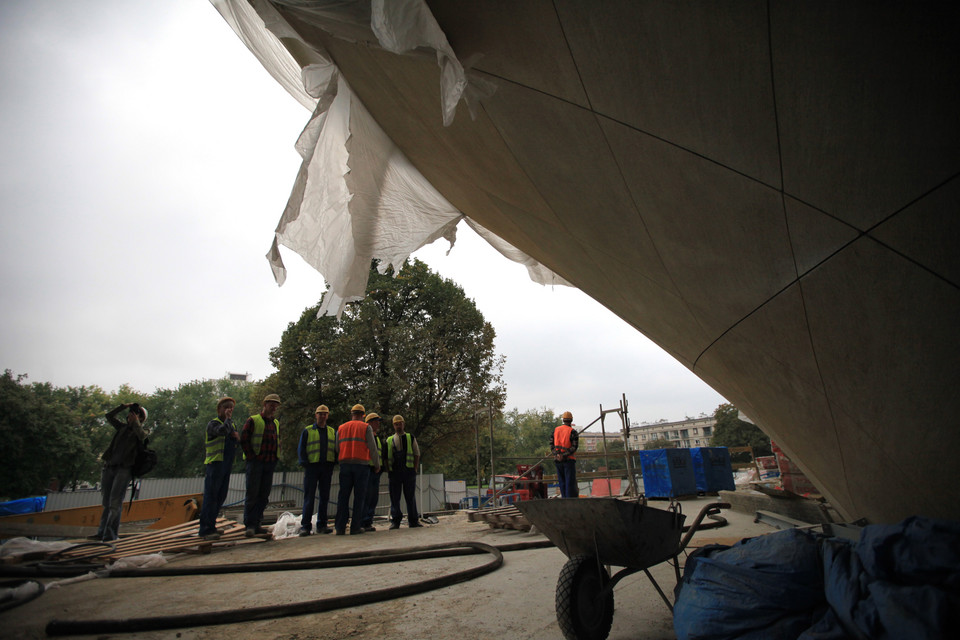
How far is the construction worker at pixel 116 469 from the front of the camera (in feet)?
18.7

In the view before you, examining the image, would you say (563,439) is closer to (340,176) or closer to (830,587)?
(340,176)

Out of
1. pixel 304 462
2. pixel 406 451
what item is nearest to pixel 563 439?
pixel 406 451

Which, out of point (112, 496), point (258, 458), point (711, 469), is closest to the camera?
point (112, 496)

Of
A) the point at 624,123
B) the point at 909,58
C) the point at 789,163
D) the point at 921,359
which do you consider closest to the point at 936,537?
the point at 921,359

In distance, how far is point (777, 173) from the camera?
1617 mm

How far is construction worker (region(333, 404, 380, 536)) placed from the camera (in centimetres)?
638

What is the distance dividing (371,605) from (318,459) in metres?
4.18

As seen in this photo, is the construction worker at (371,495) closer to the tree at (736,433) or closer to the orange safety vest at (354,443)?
the orange safety vest at (354,443)

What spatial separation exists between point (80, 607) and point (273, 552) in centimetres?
223

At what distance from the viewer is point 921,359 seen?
5.49 feet

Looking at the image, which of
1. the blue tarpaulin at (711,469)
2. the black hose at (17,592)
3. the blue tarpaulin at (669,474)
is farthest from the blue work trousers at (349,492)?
the blue tarpaulin at (711,469)

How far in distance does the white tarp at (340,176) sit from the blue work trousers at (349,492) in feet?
11.7

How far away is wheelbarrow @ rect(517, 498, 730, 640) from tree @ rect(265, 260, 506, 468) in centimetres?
1424

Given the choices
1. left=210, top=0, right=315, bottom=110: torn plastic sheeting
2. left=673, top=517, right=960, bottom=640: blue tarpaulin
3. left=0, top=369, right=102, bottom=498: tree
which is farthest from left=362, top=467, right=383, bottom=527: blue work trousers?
left=0, top=369, right=102, bottom=498: tree
